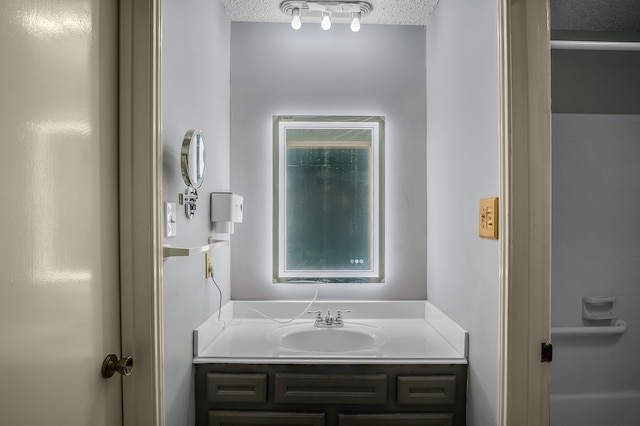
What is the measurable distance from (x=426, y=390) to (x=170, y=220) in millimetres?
1127

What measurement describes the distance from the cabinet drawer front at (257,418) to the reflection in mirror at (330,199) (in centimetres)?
72

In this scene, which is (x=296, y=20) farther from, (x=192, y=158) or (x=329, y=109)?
(x=192, y=158)

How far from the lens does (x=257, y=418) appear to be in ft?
5.07

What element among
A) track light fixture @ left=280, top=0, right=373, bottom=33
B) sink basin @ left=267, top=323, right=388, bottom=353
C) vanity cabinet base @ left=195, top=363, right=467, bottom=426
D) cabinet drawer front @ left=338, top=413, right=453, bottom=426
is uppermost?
track light fixture @ left=280, top=0, right=373, bottom=33

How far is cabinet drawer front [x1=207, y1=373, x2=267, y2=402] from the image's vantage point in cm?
152

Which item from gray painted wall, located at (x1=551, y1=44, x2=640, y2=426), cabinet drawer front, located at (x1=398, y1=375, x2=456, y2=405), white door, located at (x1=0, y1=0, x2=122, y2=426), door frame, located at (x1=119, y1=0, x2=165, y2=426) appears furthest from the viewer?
gray painted wall, located at (x1=551, y1=44, x2=640, y2=426)

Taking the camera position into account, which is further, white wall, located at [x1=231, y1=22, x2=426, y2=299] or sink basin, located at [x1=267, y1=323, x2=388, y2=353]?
white wall, located at [x1=231, y1=22, x2=426, y2=299]

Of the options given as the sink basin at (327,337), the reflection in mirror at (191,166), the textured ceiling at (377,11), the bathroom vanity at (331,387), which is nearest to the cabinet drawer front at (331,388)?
the bathroom vanity at (331,387)

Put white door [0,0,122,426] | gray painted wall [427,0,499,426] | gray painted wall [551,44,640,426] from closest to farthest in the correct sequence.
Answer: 1. white door [0,0,122,426]
2. gray painted wall [427,0,499,426]
3. gray painted wall [551,44,640,426]

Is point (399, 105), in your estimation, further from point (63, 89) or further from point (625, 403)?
point (625, 403)

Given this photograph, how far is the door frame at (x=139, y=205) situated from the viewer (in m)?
1.02

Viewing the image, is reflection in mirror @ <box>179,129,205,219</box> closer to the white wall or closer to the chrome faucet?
the white wall

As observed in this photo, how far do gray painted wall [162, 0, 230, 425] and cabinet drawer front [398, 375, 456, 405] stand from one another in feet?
2.64

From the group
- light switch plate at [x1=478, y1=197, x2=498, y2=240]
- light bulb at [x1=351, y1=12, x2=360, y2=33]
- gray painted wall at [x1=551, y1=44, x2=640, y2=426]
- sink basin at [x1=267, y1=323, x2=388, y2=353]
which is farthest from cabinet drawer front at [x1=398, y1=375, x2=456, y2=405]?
light bulb at [x1=351, y1=12, x2=360, y2=33]
